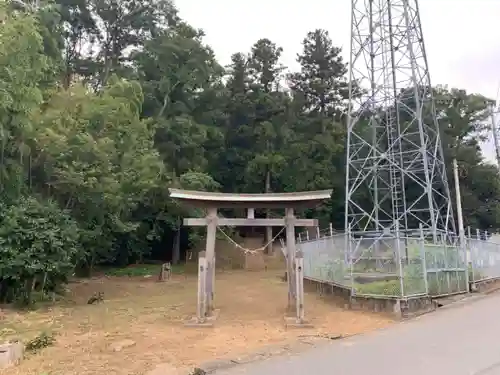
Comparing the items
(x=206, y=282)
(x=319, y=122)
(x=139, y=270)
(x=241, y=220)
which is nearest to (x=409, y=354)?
(x=206, y=282)

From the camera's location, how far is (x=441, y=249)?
385 inches

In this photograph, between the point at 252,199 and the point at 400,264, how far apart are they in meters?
3.34

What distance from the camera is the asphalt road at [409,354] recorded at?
5.14 metres

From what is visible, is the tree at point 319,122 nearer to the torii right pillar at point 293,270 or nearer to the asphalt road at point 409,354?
the torii right pillar at point 293,270

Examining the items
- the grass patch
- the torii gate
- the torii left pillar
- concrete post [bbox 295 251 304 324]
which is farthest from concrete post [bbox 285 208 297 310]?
the grass patch

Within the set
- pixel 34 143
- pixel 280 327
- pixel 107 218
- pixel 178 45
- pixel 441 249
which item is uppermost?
pixel 178 45

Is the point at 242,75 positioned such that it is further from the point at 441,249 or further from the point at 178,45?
the point at 441,249

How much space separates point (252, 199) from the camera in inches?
367

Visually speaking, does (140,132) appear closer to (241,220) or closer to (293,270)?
(241,220)

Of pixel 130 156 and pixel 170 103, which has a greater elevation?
pixel 170 103

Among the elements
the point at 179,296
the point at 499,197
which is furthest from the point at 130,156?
the point at 499,197

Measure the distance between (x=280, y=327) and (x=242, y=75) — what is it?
73.8ft

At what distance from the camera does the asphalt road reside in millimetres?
5145

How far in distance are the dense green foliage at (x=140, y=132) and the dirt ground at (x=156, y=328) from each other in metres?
1.98
